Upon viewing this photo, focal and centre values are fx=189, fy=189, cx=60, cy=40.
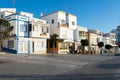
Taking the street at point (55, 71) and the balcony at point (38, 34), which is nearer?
the street at point (55, 71)

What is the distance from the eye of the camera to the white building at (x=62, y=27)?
4912 cm

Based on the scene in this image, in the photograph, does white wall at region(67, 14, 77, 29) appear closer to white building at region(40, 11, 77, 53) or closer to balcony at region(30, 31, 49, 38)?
white building at region(40, 11, 77, 53)

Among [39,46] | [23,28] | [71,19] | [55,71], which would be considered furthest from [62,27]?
[55,71]

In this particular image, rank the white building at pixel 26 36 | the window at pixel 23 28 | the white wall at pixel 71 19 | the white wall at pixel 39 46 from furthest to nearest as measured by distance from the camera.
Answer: the white wall at pixel 71 19
the white wall at pixel 39 46
the window at pixel 23 28
the white building at pixel 26 36

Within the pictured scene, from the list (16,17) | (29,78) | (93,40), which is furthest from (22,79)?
(93,40)

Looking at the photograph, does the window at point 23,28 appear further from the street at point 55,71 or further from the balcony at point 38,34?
the street at point 55,71

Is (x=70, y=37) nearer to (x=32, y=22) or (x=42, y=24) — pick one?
(x=42, y=24)

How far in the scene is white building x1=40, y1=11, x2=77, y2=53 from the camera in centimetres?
4912

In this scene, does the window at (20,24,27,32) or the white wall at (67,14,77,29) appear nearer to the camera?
the window at (20,24,27,32)

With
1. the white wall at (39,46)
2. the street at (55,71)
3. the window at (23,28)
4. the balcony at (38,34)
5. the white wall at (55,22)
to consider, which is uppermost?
the white wall at (55,22)

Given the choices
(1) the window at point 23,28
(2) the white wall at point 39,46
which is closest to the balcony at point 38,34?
(2) the white wall at point 39,46

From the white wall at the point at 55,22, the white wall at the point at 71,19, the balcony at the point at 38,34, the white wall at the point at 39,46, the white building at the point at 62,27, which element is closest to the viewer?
the balcony at the point at 38,34

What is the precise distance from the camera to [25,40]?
127ft

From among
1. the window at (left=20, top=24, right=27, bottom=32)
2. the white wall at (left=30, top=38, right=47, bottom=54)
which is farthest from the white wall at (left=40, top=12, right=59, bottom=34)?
the window at (left=20, top=24, right=27, bottom=32)
